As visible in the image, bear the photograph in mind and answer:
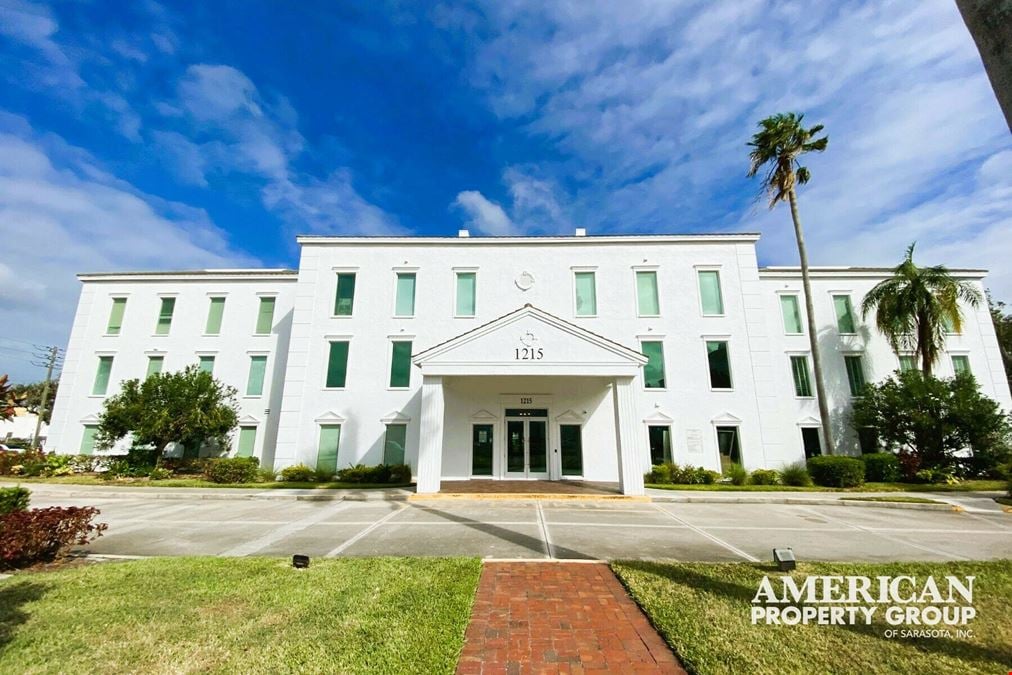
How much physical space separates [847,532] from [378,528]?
11470 millimetres

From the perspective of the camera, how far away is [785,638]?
432cm

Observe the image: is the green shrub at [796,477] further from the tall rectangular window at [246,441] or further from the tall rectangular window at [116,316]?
the tall rectangular window at [116,316]

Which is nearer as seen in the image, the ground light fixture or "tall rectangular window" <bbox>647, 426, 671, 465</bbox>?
the ground light fixture

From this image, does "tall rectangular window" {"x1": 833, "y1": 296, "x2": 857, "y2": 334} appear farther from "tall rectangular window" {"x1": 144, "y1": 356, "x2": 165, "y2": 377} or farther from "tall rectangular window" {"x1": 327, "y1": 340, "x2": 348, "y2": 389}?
"tall rectangular window" {"x1": 144, "y1": 356, "x2": 165, "y2": 377}

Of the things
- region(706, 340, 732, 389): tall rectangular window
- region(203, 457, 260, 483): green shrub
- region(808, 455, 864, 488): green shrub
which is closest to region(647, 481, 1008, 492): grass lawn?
region(808, 455, 864, 488): green shrub

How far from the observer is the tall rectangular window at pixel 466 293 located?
21.1 m

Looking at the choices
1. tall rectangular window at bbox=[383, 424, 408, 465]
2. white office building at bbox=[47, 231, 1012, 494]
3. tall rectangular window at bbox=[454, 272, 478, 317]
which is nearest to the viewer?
white office building at bbox=[47, 231, 1012, 494]

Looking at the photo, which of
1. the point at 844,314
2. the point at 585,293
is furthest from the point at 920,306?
the point at 585,293

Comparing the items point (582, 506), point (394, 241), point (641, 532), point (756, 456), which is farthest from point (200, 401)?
point (756, 456)

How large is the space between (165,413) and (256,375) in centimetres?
Answer: 433

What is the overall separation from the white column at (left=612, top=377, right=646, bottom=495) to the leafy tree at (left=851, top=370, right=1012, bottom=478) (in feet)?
44.1

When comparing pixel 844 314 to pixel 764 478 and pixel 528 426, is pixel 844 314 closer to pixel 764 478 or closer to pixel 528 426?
pixel 764 478

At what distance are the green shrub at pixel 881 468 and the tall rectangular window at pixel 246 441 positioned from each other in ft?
96.3

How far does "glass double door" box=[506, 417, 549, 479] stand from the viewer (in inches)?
731
